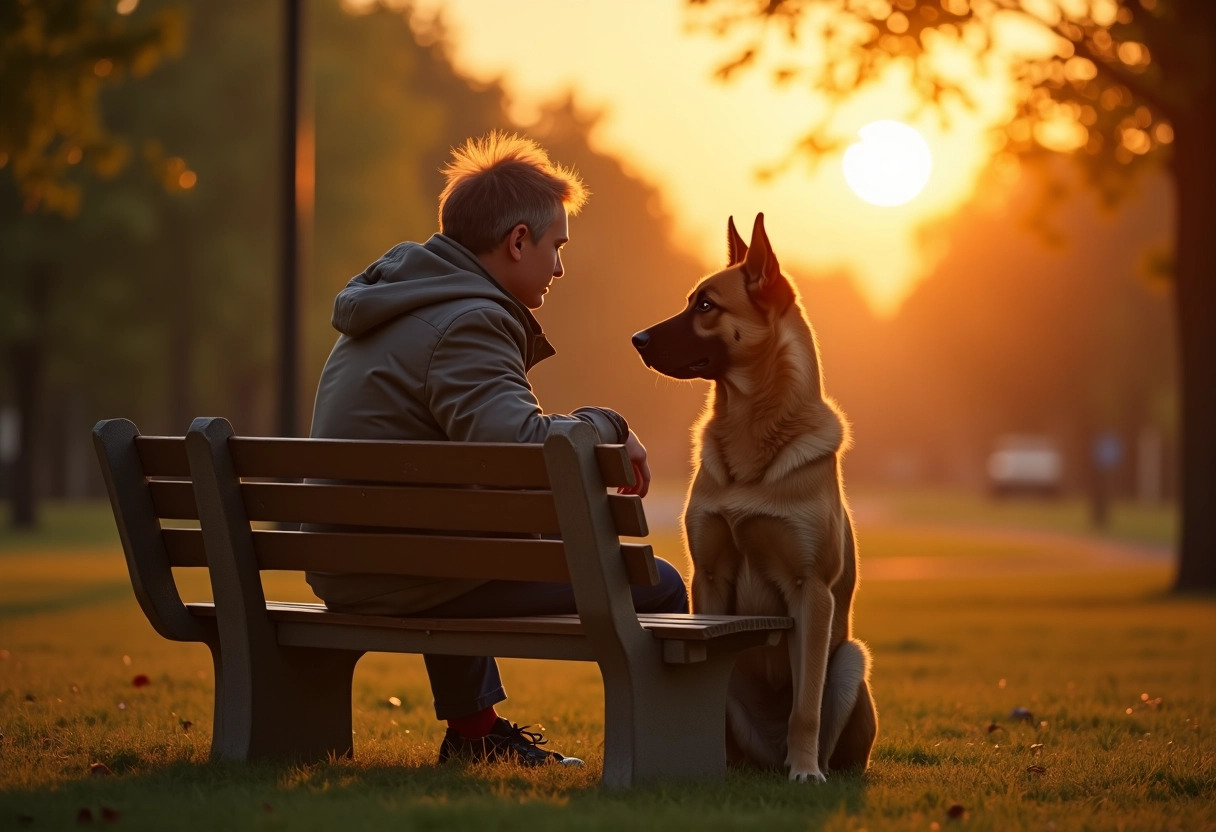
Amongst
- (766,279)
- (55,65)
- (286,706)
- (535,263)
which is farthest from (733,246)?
(55,65)

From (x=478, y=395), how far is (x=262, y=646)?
117cm

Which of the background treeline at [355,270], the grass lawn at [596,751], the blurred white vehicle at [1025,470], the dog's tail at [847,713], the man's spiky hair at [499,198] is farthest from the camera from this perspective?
the blurred white vehicle at [1025,470]

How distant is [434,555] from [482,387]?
0.50 m

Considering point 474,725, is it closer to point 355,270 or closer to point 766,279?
point 766,279

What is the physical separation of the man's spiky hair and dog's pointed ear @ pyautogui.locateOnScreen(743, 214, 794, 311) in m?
0.62

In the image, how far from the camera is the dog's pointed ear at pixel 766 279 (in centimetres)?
512

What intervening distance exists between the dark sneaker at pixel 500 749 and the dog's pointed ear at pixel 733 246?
1.74 meters

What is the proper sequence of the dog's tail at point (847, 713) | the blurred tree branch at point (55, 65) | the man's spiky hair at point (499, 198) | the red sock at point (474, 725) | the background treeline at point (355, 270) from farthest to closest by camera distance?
the background treeline at point (355, 270) < the blurred tree branch at point (55, 65) < the red sock at point (474, 725) < the dog's tail at point (847, 713) < the man's spiky hair at point (499, 198)

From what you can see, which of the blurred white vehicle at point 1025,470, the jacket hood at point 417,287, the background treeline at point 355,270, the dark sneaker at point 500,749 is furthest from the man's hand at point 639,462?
the blurred white vehicle at point 1025,470

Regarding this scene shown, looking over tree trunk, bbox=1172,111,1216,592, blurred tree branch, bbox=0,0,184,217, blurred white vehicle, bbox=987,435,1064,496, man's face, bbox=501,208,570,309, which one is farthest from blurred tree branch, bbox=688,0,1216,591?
blurred white vehicle, bbox=987,435,1064,496

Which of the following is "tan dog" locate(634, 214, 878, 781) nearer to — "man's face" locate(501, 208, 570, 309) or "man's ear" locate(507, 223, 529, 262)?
"man's face" locate(501, 208, 570, 309)

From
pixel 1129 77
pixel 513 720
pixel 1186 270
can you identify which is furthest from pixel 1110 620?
pixel 513 720

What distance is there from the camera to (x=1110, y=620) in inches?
533

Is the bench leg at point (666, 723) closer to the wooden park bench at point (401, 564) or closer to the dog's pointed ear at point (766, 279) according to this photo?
the wooden park bench at point (401, 564)
